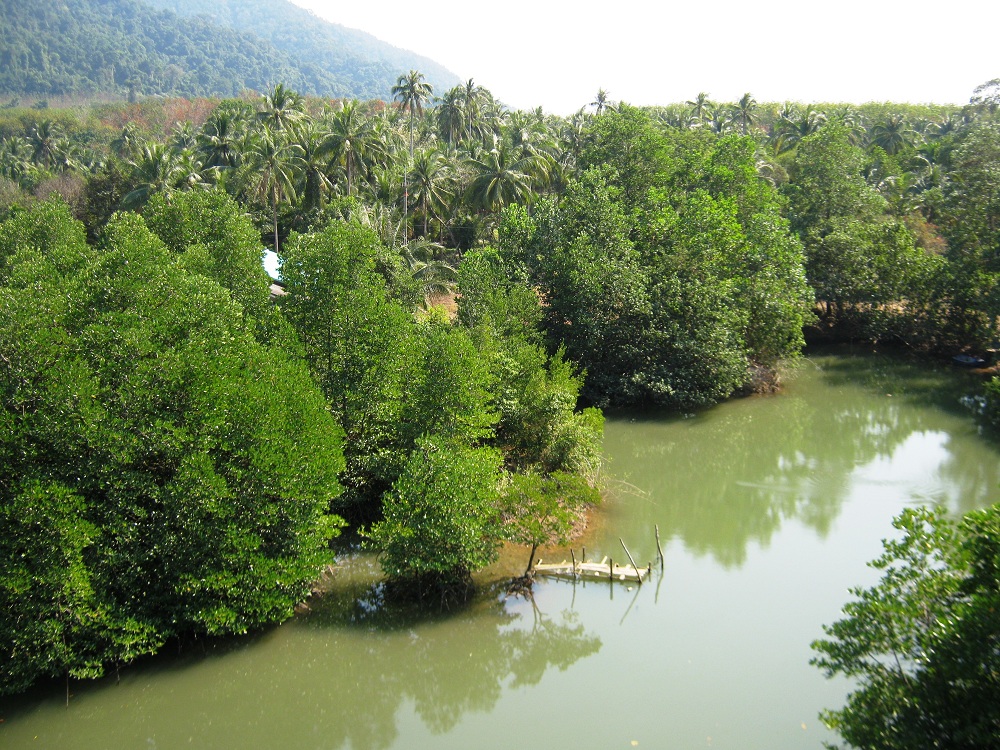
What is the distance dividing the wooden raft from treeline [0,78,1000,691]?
2.21 ft

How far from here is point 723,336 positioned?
24.1 meters

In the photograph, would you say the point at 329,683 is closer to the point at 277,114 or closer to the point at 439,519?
the point at 439,519

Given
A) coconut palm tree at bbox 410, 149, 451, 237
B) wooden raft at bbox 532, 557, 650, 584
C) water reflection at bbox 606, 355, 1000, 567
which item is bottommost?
wooden raft at bbox 532, 557, 650, 584

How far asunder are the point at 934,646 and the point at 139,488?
1059 centimetres

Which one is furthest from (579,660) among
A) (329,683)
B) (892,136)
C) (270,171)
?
(892,136)

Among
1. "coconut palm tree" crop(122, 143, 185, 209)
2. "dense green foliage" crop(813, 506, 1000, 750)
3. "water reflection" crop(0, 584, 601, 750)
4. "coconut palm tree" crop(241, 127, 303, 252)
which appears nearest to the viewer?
"dense green foliage" crop(813, 506, 1000, 750)

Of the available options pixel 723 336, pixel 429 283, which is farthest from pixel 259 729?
pixel 429 283

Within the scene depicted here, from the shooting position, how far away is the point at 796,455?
2206 centimetres

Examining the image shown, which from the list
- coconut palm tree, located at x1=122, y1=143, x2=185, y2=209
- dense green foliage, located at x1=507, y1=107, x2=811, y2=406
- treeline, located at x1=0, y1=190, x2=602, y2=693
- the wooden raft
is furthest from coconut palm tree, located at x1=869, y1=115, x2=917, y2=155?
the wooden raft

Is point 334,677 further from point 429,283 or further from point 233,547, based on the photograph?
point 429,283

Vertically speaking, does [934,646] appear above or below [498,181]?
below

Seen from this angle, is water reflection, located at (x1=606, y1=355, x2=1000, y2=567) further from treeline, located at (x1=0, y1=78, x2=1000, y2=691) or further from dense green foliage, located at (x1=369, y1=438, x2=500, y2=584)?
dense green foliage, located at (x1=369, y1=438, x2=500, y2=584)

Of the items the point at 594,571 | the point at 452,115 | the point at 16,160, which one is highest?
the point at 452,115

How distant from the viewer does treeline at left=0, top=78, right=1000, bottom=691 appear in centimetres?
1138
